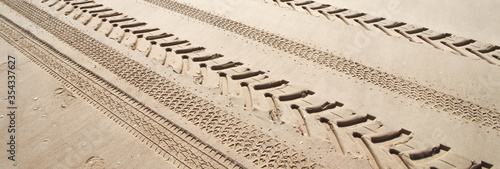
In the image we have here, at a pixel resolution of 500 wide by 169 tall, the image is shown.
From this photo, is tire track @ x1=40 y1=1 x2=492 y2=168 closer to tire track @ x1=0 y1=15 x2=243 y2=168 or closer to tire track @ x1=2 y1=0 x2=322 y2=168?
tire track @ x1=2 y1=0 x2=322 y2=168

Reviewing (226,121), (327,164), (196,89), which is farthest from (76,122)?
(327,164)

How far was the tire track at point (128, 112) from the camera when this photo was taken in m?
3.94

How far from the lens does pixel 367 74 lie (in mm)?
5203

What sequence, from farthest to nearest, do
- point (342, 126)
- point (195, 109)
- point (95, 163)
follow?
point (195, 109) < point (342, 126) < point (95, 163)

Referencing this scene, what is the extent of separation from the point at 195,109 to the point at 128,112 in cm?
105

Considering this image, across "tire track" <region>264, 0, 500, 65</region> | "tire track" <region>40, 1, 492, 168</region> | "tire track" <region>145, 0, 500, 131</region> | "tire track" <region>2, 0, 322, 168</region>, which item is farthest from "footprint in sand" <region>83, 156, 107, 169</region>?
"tire track" <region>264, 0, 500, 65</region>

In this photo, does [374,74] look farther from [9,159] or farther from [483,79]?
[9,159]

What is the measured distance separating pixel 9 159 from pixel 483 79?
24.7ft

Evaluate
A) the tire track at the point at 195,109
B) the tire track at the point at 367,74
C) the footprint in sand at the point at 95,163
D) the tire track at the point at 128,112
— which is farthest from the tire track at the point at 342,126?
the footprint in sand at the point at 95,163

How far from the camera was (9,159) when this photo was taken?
13.5 ft

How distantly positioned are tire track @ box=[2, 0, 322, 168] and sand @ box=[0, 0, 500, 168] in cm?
2

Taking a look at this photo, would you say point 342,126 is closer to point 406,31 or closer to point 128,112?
point 406,31

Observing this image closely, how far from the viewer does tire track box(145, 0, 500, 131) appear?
14.8 feet

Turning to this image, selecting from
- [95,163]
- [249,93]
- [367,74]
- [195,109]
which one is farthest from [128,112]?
Answer: [367,74]
